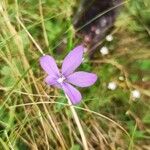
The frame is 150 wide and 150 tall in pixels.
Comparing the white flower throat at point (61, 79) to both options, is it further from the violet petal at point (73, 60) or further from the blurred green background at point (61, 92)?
the blurred green background at point (61, 92)

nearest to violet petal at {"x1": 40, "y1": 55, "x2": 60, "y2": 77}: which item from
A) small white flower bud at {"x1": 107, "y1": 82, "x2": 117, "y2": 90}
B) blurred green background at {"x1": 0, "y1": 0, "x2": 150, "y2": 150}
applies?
blurred green background at {"x1": 0, "y1": 0, "x2": 150, "y2": 150}

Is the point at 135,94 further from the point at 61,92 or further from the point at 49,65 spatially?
the point at 49,65

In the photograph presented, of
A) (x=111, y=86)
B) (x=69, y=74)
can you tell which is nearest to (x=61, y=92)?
(x=111, y=86)

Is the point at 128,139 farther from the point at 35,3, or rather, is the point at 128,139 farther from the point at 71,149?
→ the point at 35,3

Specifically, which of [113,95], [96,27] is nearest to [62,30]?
[96,27]

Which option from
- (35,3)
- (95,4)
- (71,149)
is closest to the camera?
(71,149)

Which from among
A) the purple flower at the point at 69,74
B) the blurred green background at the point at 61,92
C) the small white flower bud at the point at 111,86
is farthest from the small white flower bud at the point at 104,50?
the purple flower at the point at 69,74

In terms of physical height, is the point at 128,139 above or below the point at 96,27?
below
